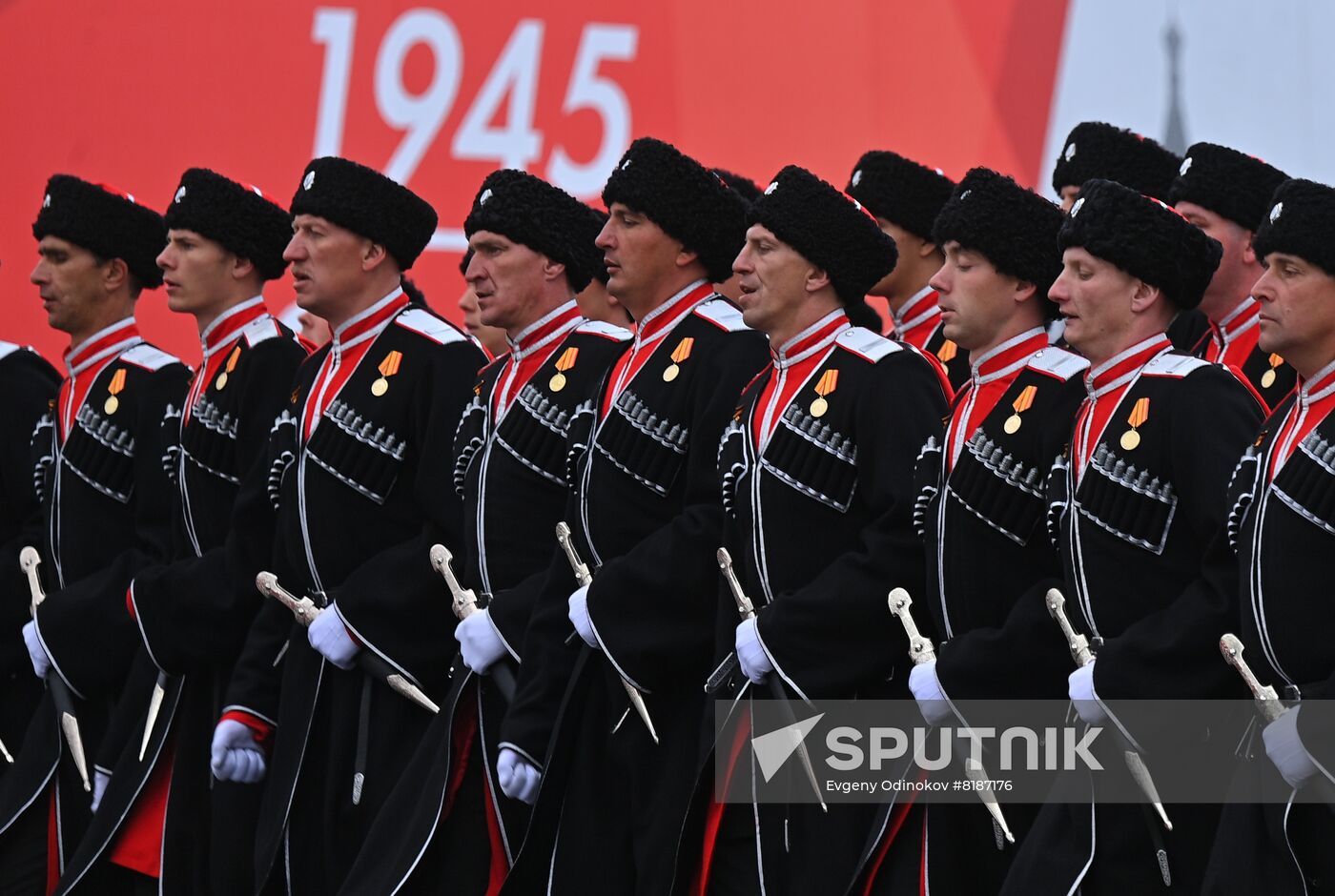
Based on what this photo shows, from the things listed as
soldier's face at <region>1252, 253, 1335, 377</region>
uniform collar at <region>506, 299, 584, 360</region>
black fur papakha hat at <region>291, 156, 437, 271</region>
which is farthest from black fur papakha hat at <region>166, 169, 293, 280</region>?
soldier's face at <region>1252, 253, 1335, 377</region>

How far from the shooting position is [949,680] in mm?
4793

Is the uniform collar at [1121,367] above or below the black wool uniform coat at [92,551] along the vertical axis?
above

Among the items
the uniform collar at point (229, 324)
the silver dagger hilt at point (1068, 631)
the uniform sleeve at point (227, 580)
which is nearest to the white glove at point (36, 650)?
the uniform sleeve at point (227, 580)

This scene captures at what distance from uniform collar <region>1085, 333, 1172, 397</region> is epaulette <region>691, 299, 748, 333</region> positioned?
112cm

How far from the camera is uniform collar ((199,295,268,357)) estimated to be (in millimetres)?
6688

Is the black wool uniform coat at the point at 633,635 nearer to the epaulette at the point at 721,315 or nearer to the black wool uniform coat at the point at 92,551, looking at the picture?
the epaulette at the point at 721,315

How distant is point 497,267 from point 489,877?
1549mm

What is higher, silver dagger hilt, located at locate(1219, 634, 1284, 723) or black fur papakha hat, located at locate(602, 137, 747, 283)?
black fur papakha hat, located at locate(602, 137, 747, 283)

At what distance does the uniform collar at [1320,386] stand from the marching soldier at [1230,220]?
4.34ft

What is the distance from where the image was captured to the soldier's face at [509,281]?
6090mm

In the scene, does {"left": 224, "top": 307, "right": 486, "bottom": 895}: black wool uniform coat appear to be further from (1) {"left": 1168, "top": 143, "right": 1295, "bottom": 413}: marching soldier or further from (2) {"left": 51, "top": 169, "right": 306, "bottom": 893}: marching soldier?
(1) {"left": 1168, "top": 143, "right": 1295, "bottom": 413}: marching soldier

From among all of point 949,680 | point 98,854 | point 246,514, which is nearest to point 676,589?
point 949,680

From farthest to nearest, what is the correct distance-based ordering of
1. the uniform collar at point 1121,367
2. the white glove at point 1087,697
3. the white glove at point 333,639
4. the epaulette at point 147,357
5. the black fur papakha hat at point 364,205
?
the epaulette at point 147,357 < the black fur papakha hat at point 364,205 < the white glove at point 333,639 < the uniform collar at point 1121,367 < the white glove at point 1087,697

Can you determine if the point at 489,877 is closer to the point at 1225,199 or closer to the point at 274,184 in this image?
the point at 1225,199
